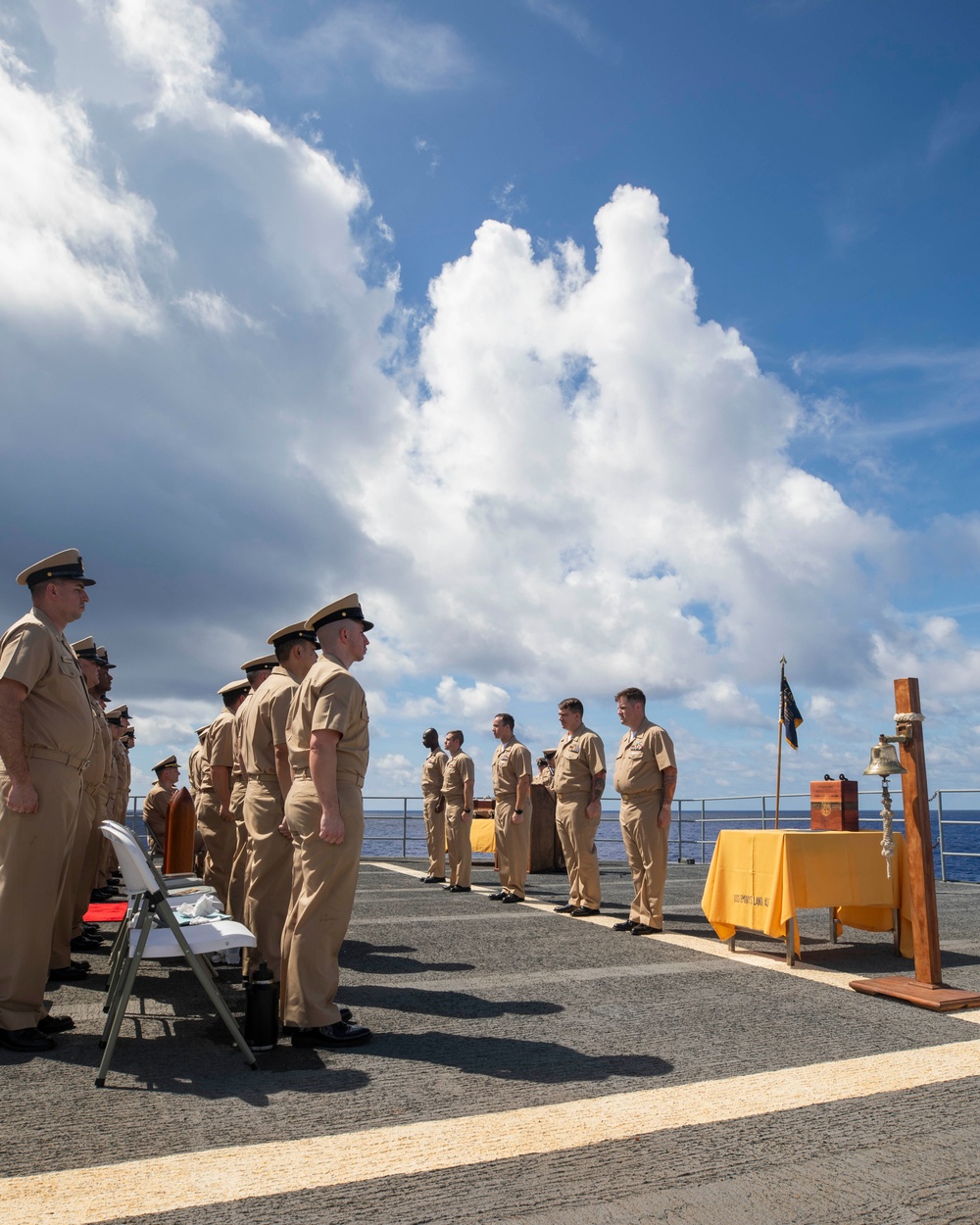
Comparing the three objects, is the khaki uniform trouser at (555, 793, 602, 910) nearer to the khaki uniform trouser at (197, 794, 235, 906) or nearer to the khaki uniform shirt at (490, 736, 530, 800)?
the khaki uniform shirt at (490, 736, 530, 800)

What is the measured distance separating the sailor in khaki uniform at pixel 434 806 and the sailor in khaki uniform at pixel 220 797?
19.2 ft

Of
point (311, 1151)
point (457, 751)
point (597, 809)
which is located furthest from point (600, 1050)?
point (457, 751)

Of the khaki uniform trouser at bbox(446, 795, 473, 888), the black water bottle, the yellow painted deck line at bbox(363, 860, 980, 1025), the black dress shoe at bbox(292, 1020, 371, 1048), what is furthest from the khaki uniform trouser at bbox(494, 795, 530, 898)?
the black water bottle

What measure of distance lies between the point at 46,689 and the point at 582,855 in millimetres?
5771

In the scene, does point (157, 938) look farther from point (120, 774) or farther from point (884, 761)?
point (120, 774)

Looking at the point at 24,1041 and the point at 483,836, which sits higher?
the point at 483,836

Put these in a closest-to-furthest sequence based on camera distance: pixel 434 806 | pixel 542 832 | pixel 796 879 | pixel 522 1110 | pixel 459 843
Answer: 1. pixel 522 1110
2. pixel 796 879
3. pixel 459 843
4. pixel 434 806
5. pixel 542 832

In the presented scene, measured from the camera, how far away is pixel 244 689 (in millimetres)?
8008

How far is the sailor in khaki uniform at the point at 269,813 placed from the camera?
5027 millimetres

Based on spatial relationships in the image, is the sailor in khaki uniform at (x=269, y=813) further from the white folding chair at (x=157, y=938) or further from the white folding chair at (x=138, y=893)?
the white folding chair at (x=157, y=938)

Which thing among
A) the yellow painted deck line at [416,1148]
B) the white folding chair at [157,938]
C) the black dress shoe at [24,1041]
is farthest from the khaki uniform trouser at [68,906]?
the yellow painted deck line at [416,1148]

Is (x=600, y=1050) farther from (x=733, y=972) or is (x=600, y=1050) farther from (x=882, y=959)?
(x=882, y=959)

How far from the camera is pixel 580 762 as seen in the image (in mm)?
9070

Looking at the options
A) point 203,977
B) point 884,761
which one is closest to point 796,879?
point 884,761
